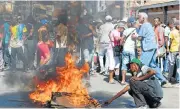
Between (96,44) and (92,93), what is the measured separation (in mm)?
3360

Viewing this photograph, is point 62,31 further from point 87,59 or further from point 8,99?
point 8,99

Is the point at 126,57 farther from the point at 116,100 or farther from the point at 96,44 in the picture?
the point at 96,44

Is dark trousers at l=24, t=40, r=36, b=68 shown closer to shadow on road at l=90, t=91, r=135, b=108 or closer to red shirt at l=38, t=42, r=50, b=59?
red shirt at l=38, t=42, r=50, b=59

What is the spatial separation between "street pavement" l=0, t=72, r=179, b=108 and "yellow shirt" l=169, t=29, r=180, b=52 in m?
1.29

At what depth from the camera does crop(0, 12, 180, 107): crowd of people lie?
870cm

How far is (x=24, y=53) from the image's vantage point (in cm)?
1161

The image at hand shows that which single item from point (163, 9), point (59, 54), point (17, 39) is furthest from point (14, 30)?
point (163, 9)

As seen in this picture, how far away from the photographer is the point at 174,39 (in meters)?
9.78

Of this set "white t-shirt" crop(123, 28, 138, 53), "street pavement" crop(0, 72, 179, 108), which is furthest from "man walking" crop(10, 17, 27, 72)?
"white t-shirt" crop(123, 28, 138, 53)

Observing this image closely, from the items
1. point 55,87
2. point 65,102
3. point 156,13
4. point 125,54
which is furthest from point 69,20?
point 156,13

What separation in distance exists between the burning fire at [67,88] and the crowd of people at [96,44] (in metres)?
1.25

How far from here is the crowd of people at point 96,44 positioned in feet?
28.6

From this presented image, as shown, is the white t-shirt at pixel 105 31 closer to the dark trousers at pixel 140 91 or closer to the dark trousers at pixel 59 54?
the dark trousers at pixel 59 54

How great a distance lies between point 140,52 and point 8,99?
3.02 meters
